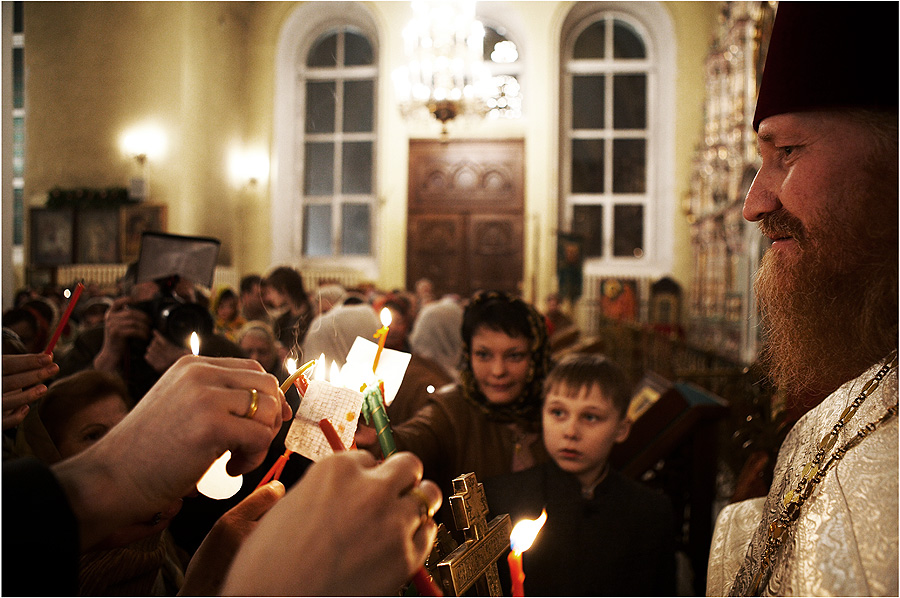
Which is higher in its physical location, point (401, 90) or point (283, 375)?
point (401, 90)

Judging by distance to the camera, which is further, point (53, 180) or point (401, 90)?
point (401, 90)

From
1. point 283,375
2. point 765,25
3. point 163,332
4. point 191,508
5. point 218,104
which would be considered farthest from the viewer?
point 765,25

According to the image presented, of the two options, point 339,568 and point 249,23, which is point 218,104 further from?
point 339,568

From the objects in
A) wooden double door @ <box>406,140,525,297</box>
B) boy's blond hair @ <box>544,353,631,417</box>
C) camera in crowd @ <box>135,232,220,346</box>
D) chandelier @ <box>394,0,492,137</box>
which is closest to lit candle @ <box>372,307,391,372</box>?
camera in crowd @ <box>135,232,220,346</box>

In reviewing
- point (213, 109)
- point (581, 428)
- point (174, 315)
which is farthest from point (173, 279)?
Answer: point (213, 109)

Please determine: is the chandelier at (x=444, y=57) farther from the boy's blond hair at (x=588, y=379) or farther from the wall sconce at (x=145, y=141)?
the boy's blond hair at (x=588, y=379)

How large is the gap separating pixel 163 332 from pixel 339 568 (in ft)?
2.95

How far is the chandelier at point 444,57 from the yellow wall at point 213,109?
53 cm

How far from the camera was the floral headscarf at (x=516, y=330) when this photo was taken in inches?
59.4

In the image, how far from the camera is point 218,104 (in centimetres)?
441

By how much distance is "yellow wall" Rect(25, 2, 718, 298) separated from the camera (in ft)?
3.68

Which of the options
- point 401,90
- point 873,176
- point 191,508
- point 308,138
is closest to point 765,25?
point 401,90

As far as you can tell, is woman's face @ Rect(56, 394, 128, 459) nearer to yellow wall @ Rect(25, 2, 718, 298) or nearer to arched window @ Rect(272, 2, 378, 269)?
yellow wall @ Rect(25, 2, 718, 298)

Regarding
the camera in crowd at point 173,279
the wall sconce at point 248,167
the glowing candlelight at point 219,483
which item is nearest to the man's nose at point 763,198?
the glowing candlelight at point 219,483
